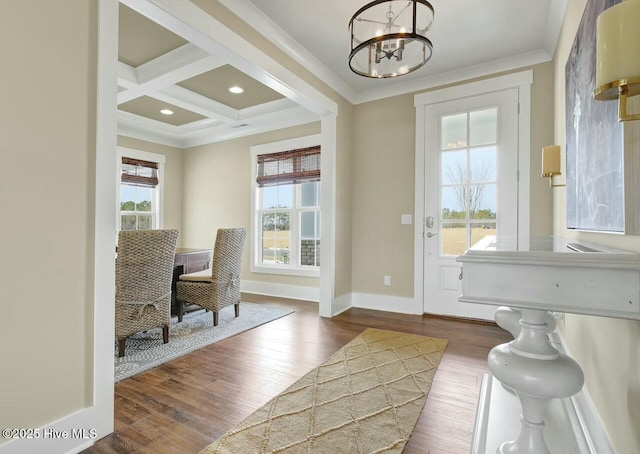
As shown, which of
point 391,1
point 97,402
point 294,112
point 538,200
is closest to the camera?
point 97,402

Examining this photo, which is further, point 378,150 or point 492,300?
point 378,150

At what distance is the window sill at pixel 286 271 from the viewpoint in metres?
4.39

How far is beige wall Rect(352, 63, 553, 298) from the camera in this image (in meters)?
3.67

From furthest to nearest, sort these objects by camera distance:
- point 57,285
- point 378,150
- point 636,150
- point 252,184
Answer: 1. point 252,184
2. point 378,150
3. point 57,285
4. point 636,150

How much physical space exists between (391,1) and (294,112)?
283 cm

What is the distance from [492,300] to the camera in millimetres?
949

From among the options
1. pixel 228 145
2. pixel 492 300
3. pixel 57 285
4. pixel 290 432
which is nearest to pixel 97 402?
pixel 57 285

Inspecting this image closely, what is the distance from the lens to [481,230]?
10.7ft

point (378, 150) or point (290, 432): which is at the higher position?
point (378, 150)

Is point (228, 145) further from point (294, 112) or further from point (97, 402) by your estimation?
point (97, 402)

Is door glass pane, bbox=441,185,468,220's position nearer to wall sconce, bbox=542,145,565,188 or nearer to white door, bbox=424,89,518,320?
white door, bbox=424,89,518,320

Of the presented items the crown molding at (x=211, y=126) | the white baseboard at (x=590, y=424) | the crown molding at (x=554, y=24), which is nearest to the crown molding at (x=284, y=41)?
the crown molding at (x=211, y=126)

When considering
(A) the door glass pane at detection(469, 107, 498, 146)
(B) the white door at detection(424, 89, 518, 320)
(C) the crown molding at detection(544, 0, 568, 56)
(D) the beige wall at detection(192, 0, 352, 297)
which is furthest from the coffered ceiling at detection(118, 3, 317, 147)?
(C) the crown molding at detection(544, 0, 568, 56)

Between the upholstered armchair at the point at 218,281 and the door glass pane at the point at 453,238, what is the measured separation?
2.17 metres
